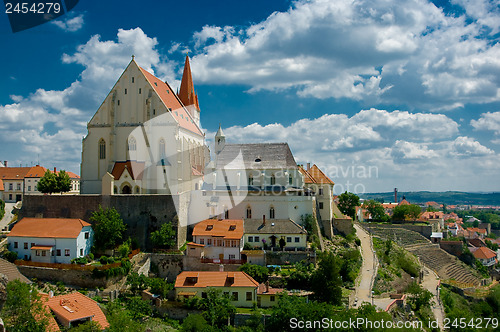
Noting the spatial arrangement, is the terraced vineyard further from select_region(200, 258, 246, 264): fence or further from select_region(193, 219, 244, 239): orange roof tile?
select_region(200, 258, 246, 264): fence

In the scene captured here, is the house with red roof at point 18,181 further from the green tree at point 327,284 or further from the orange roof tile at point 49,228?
the green tree at point 327,284

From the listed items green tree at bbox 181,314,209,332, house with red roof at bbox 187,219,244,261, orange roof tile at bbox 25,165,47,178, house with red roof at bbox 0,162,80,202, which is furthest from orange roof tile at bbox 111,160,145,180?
orange roof tile at bbox 25,165,47,178

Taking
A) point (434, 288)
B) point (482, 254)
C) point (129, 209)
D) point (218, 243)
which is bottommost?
point (482, 254)

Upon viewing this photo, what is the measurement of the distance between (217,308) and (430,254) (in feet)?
156

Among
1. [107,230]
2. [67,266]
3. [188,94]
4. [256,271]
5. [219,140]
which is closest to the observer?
[67,266]

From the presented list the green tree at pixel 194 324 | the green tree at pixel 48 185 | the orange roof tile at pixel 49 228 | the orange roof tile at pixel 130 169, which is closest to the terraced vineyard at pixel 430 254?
the orange roof tile at pixel 130 169

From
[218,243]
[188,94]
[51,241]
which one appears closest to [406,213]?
[188,94]

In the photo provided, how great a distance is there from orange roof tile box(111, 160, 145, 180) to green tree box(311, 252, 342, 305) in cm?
2391

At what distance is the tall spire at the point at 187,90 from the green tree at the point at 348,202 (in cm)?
2796

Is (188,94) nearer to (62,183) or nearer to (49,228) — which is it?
(62,183)

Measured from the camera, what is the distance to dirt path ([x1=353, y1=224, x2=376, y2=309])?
42.8 m

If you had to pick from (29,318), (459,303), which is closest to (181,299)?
(29,318)

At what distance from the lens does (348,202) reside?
7212 cm

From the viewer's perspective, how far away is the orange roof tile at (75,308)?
106 feet
